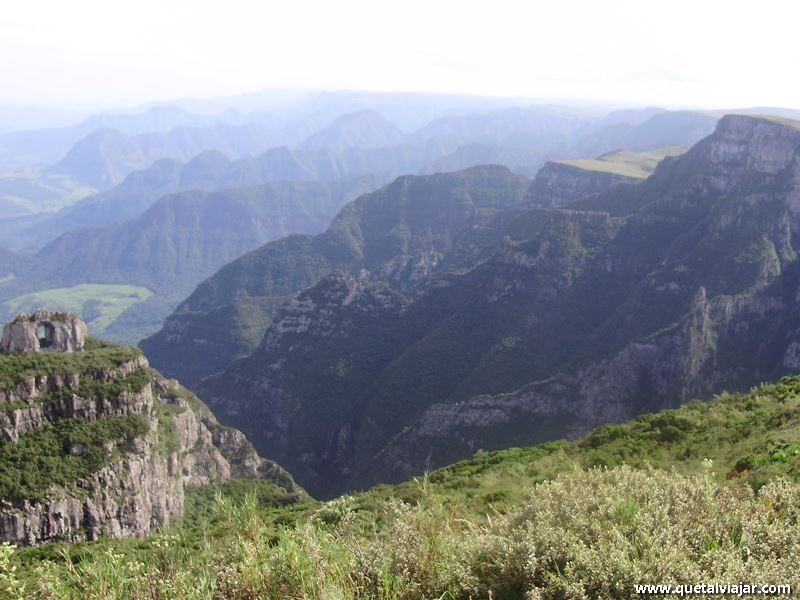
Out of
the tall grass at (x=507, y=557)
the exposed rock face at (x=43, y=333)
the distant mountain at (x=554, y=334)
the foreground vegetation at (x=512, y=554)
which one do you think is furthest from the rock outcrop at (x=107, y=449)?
the tall grass at (x=507, y=557)

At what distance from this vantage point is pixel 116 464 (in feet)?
254

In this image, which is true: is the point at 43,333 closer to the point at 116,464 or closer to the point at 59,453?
the point at 59,453

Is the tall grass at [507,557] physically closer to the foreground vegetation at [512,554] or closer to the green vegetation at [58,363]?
the foreground vegetation at [512,554]

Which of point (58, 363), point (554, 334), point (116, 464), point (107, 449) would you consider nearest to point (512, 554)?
point (116, 464)

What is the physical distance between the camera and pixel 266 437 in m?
152

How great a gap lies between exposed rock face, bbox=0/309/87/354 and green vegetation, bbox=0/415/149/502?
15.6 m

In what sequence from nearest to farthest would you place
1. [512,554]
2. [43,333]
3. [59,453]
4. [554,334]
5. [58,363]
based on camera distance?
[512,554] → [59,453] → [58,363] → [43,333] → [554,334]

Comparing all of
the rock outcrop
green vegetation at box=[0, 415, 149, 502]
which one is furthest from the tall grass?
green vegetation at box=[0, 415, 149, 502]

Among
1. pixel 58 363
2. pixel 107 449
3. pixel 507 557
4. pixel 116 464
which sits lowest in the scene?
pixel 116 464

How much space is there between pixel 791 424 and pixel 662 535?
1074 inches

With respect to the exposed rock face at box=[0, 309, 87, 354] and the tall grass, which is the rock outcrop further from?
the tall grass

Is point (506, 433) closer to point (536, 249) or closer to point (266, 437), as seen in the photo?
point (536, 249)

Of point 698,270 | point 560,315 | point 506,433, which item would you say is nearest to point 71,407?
point 506,433

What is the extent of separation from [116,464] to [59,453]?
7.10 meters
